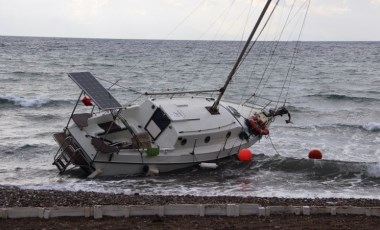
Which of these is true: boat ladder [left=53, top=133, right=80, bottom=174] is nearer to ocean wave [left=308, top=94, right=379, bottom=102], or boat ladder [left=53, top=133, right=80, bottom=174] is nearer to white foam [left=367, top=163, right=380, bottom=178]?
white foam [left=367, top=163, right=380, bottom=178]

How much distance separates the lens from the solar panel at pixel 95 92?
786 inches

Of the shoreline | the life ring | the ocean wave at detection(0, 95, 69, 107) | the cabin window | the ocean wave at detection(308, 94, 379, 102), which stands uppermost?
the ocean wave at detection(308, 94, 379, 102)

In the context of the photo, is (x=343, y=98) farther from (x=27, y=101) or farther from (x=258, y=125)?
(x=27, y=101)

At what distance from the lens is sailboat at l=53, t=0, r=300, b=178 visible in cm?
2012

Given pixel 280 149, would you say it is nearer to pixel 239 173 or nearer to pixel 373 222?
pixel 239 173

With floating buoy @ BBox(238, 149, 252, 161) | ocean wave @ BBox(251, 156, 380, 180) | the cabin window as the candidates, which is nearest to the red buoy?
the cabin window

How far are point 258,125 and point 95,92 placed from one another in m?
7.96

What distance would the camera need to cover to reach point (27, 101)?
42812 millimetres

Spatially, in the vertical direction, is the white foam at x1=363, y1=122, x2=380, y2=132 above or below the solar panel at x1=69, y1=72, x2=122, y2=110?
above

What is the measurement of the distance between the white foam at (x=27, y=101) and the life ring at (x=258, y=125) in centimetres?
2295

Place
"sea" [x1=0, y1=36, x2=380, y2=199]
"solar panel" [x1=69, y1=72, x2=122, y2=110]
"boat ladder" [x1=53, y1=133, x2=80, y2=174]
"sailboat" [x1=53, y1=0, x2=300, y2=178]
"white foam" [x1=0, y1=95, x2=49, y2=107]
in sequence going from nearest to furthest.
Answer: "sea" [x1=0, y1=36, x2=380, y2=199], "solar panel" [x1=69, y1=72, x2=122, y2=110], "sailboat" [x1=53, y1=0, x2=300, y2=178], "boat ladder" [x1=53, y1=133, x2=80, y2=174], "white foam" [x1=0, y1=95, x2=49, y2=107]

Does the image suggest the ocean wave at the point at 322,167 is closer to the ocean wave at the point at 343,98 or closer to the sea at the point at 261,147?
the sea at the point at 261,147

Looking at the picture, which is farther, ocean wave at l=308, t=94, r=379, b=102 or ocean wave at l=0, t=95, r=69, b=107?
ocean wave at l=308, t=94, r=379, b=102

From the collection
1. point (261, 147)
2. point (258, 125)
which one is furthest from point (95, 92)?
point (261, 147)
